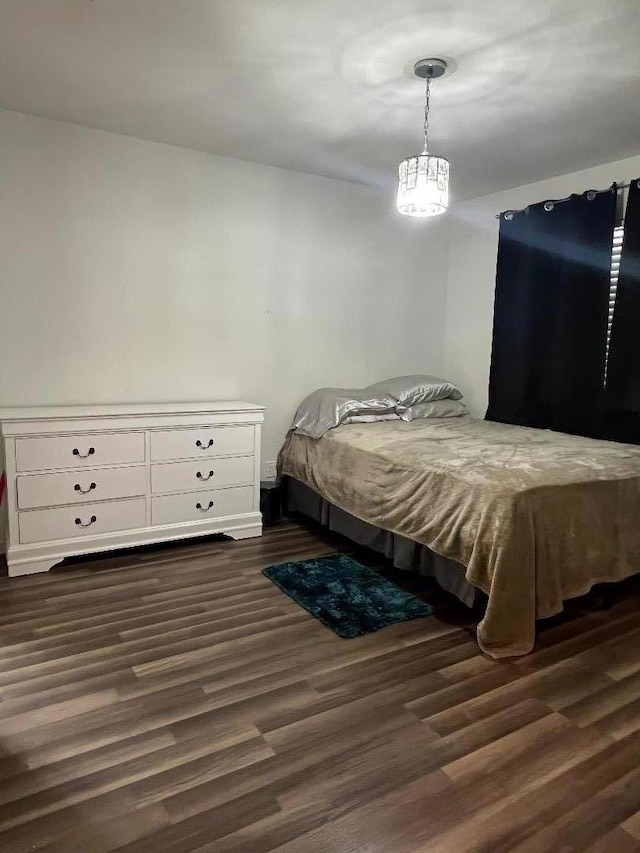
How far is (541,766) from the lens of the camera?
5.45ft

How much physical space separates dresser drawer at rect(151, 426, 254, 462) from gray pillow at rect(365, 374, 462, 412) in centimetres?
111

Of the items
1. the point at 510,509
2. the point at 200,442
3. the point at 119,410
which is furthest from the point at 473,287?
the point at 119,410

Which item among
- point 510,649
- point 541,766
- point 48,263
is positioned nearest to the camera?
point 541,766

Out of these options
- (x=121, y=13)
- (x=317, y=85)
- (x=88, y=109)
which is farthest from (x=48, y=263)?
(x=317, y=85)

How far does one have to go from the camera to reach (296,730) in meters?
1.79

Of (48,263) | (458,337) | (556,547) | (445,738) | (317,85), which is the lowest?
(445,738)

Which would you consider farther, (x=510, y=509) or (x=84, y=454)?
(x=84, y=454)

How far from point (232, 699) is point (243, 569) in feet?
3.69

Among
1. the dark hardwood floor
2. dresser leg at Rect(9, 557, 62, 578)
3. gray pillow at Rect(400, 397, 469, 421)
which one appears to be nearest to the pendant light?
gray pillow at Rect(400, 397, 469, 421)

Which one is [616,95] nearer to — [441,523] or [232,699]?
[441,523]

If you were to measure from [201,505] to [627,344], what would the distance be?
281 centimetres

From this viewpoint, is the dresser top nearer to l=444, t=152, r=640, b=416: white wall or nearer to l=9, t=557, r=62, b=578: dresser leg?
l=9, t=557, r=62, b=578: dresser leg

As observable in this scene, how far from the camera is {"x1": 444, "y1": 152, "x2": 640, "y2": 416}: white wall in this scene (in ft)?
14.1

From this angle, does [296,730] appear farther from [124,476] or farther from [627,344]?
[627,344]
